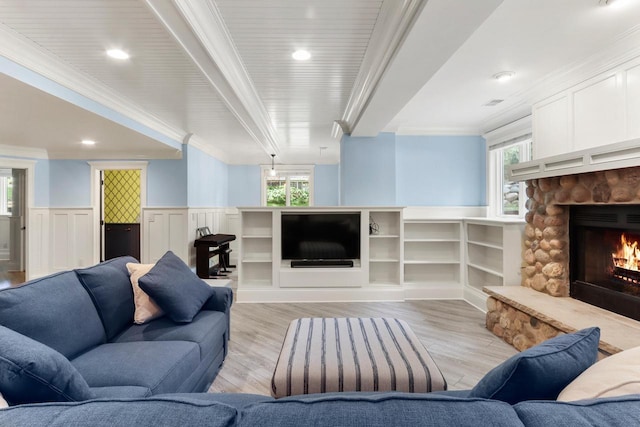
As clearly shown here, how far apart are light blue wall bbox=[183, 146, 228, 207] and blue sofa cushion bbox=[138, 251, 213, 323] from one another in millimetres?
3813

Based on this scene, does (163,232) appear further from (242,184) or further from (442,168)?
(442,168)

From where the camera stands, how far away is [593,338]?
1.04 m

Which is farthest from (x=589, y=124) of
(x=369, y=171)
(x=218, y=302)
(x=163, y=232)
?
(x=163, y=232)

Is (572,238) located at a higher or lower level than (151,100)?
lower

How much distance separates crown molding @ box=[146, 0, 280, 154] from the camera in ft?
6.87

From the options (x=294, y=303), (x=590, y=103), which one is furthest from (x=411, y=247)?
(x=590, y=103)

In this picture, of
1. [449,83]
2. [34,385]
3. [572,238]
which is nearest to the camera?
A: [34,385]

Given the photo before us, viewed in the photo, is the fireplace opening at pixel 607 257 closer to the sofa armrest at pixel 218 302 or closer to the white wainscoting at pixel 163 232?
the sofa armrest at pixel 218 302

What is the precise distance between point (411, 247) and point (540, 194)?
A: 198 centimetres

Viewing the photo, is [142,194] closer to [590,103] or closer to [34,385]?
[34,385]

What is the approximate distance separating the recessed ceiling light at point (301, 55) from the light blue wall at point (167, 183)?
12.1ft

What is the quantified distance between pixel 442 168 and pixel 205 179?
466 centimetres

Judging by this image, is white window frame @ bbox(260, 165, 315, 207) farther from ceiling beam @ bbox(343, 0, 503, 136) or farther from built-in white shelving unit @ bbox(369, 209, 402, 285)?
ceiling beam @ bbox(343, 0, 503, 136)

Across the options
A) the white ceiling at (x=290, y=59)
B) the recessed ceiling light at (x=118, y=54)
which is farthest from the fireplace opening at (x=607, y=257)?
the recessed ceiling light at (x=118, y=54)
